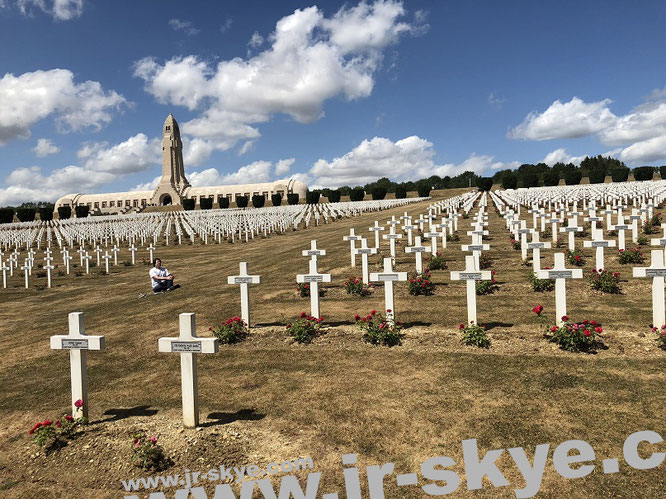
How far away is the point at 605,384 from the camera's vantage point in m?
5.07

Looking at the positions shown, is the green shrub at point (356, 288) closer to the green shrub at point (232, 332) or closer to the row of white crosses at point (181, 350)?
the green shrub at point (232, 332)

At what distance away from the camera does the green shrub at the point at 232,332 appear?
7430mm

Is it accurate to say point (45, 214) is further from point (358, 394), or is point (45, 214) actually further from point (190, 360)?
point (358, 394)

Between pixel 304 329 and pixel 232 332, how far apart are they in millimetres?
1252

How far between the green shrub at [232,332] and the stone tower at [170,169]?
93.0m

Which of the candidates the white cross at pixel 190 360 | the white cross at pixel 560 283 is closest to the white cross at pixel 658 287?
the white cross at pixel 560 283

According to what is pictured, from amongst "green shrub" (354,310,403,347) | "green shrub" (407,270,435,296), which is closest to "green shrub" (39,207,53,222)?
"green shrub" (407,270,435,296)

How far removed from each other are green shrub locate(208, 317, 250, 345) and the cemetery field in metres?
0.22

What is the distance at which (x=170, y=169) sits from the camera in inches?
3871

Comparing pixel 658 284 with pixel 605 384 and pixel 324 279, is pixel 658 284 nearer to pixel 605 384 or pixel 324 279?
pixel 605 384

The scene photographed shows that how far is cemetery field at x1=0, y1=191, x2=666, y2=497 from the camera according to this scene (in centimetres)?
401

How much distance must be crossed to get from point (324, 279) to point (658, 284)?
5.15m

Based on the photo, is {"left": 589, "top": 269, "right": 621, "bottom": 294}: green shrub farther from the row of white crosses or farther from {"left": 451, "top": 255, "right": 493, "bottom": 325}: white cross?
the row of white crosses

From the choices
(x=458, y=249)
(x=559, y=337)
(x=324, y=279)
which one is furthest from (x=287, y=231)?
(x=559, y=337)
